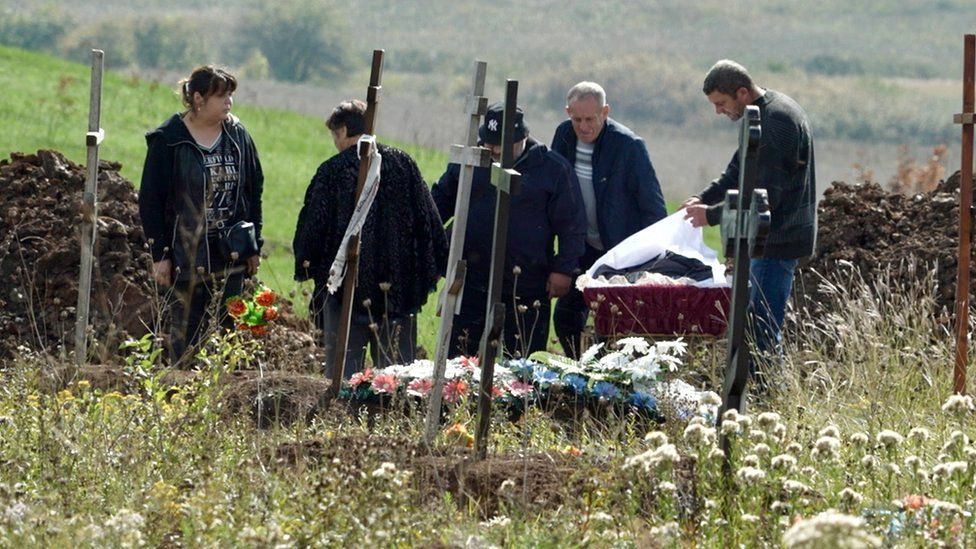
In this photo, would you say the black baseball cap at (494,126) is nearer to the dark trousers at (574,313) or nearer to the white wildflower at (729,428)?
the dark trousers at (574,313)

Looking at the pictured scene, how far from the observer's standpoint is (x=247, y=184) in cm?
875

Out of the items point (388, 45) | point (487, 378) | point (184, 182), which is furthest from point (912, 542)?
point (388, 45)

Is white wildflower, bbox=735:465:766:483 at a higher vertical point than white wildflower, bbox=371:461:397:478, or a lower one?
higher

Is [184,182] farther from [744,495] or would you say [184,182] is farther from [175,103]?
[175,103]

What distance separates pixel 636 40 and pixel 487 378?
73107 mm

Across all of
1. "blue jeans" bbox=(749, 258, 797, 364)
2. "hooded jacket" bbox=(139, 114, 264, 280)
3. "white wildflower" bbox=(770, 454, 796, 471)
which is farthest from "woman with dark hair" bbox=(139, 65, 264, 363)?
"white wildflower" bbox=(770, 454, 796, 471)

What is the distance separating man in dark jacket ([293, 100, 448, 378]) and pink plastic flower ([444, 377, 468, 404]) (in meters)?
0.76

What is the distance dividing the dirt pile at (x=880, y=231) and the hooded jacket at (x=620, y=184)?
1.64m

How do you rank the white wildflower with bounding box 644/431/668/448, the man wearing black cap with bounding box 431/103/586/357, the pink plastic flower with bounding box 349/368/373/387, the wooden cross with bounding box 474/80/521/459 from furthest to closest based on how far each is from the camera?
the man wearing black cap with bounding box 431/103/586/357 < the pink plastic flower with bounding box 349/368/373/387 < the wooden cross with bounding box 474/80/521/459 < the white wildflower with bounding box 644/431/668/448

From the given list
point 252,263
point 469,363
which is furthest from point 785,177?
point 252,263

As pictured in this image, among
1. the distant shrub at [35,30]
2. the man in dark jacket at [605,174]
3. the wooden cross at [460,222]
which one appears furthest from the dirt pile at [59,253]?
the distant shrub at [35,30]

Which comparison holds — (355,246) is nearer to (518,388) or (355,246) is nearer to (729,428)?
(518,388)

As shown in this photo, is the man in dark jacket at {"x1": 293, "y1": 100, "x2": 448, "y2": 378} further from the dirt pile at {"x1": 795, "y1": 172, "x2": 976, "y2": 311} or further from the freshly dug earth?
the dirt pile at {"x1": 795, "y1": 172, "x2": 976, "y2": 311}

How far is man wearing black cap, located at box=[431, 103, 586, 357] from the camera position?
29.7 ft
